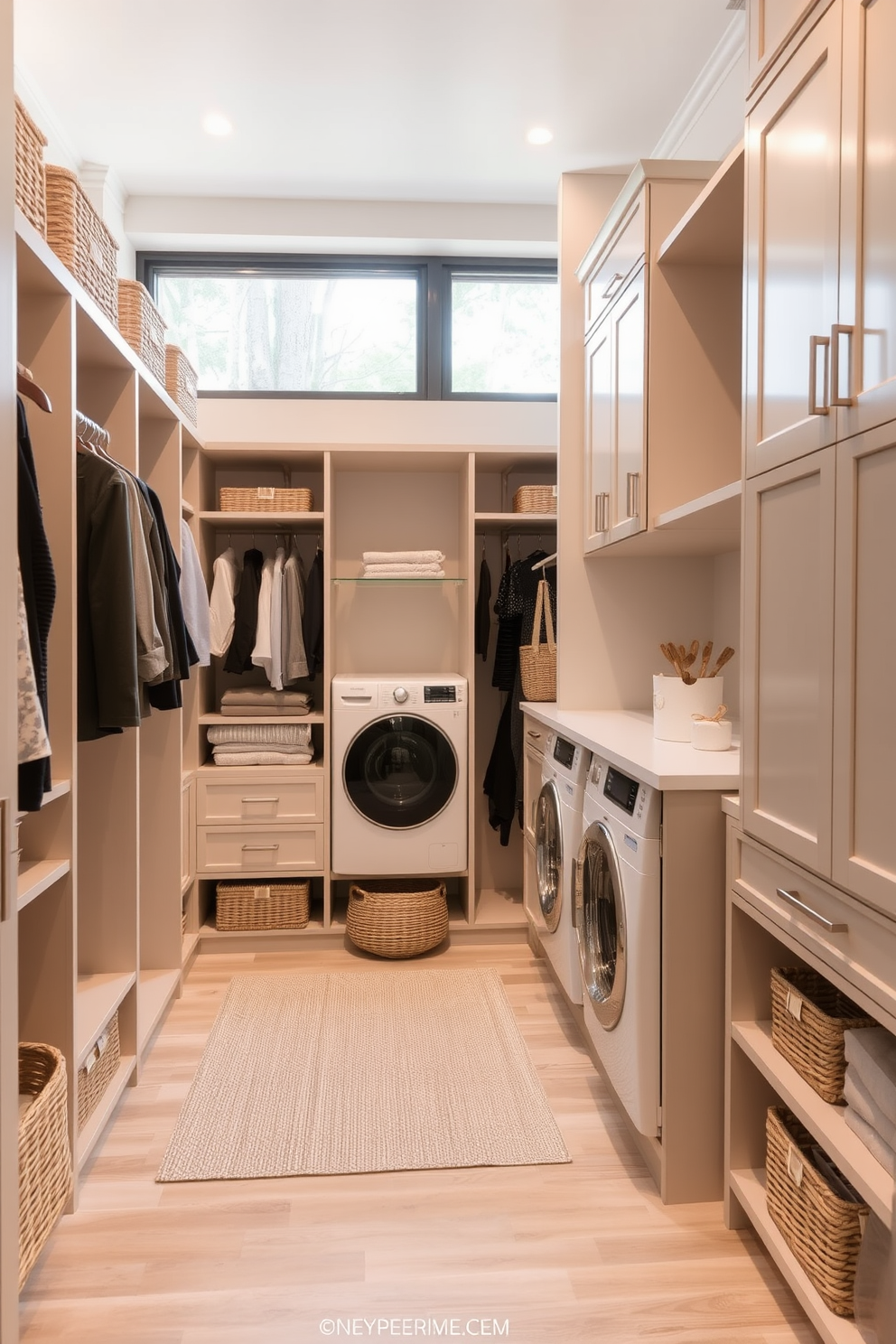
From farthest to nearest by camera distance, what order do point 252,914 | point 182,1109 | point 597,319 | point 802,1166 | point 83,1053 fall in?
point 252,914, point 597,319, point 182,1109, point 83,1053, point 802,1166

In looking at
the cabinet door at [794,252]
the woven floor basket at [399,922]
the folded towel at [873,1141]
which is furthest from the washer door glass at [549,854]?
the cabinet door at [794,252]

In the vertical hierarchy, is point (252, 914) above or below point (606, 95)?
below

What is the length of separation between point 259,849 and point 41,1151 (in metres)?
1.88

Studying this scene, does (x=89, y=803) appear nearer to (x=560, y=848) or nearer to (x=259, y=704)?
(x=259, y=704)

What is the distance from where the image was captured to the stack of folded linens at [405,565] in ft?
11.8

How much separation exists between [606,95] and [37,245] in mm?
2165

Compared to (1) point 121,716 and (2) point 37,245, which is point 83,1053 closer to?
(1) point 121,716

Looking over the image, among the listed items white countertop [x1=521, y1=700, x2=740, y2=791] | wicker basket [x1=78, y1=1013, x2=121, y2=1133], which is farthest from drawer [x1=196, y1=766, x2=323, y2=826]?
wicker basket [x1=78, y1=1013, x2=121, y2=1133]

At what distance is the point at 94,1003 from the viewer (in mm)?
2156

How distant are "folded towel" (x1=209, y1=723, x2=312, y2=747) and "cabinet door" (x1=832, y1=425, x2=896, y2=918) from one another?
8.14ft

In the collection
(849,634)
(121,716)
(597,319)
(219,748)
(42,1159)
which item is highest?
(597,319)

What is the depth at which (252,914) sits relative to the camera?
3439 mm

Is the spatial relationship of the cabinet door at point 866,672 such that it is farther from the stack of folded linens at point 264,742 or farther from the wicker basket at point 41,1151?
the stack of folded linens at point 264,742

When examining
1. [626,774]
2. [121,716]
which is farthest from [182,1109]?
[626,774]
